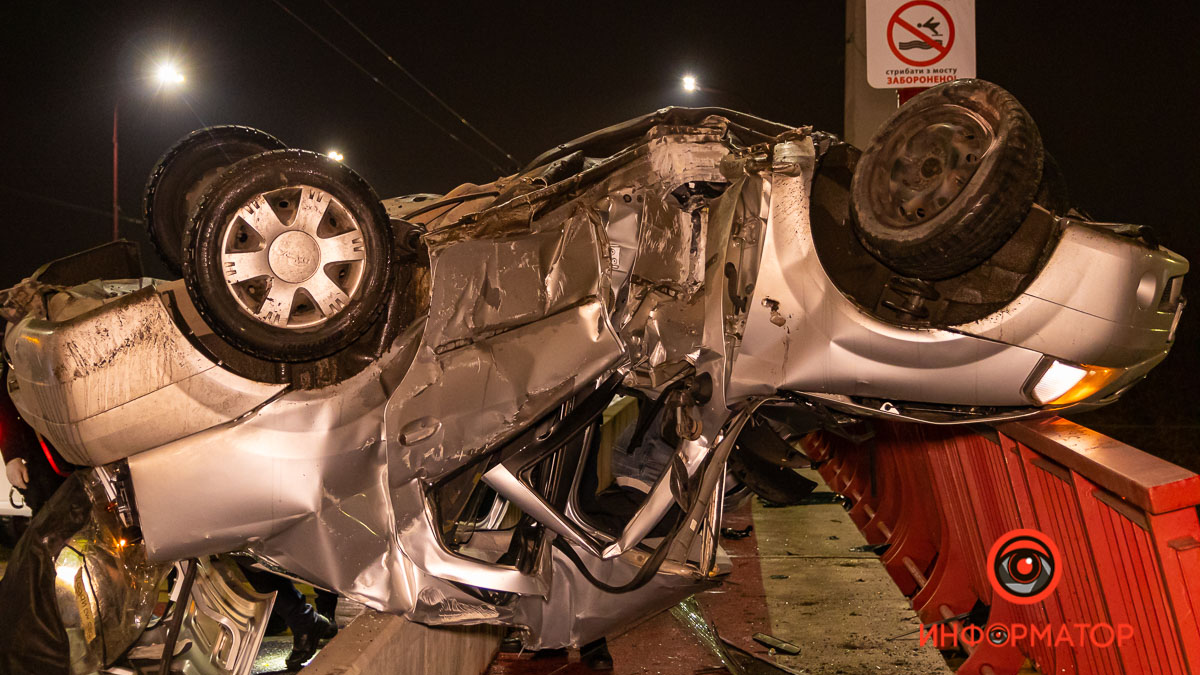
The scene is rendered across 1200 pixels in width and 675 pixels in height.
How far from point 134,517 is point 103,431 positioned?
1.15ft

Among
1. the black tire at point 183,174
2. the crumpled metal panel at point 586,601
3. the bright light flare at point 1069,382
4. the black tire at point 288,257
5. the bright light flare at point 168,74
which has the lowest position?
the crumpled metal panel at point 586,601

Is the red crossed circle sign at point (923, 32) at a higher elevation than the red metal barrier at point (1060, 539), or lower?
higher

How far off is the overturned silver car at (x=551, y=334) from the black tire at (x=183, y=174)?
418 millimetres

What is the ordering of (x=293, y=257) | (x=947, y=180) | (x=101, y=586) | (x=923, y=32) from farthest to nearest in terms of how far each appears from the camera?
1. (x=923, y=32)
2. (x=101, y=586)
3. (x=293, y=257)
4. (x=947, y=180)

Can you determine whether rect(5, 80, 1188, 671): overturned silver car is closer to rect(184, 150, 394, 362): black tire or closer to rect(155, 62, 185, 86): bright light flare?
rect(184, 150, 394, 362): black tire

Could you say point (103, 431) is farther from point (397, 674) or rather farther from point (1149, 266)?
point (1149, 266)

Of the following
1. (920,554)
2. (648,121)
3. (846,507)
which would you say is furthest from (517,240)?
(846,507)

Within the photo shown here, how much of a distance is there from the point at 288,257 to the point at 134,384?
683mm

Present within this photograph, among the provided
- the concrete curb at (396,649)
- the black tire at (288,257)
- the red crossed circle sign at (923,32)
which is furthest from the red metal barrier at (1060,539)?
the red crossed circle sign at (923,32)

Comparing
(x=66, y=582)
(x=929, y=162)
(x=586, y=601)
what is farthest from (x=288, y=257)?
(x=929, y=162)

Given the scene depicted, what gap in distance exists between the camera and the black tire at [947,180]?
304 cm

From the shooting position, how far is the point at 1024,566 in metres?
3.91
